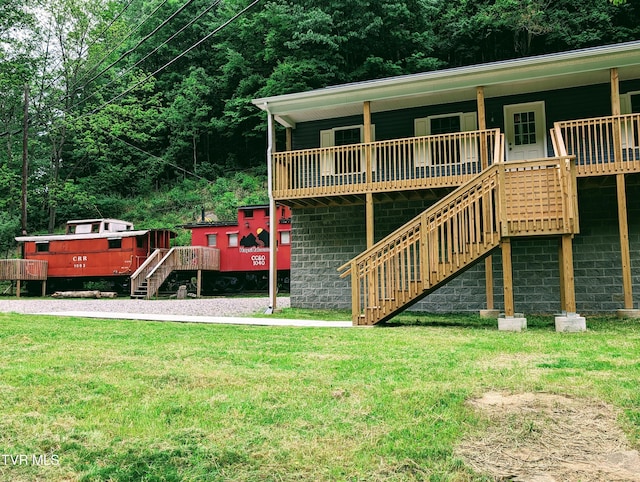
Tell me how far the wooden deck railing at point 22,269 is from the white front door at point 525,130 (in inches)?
876

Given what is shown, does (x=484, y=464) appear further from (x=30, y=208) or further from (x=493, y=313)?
(x=30, y=208)

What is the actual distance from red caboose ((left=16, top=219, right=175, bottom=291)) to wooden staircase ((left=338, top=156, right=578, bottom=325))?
1718 cm

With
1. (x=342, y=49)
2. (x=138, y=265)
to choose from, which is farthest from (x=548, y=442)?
(x=342, y=49)

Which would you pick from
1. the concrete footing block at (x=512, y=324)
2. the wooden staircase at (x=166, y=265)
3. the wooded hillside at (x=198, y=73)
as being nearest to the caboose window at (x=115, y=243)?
the wooden staircase at (x=166, y=265)

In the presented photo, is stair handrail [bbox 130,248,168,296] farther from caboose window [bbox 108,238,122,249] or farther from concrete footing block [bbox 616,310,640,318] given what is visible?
concrete footing block [bbox 616,310,640,318]

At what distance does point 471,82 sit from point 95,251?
63.7 ft

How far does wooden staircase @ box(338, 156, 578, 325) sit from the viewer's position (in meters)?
9.43

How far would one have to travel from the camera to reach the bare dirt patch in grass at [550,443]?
3.04 meters

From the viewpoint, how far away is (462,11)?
3619cm

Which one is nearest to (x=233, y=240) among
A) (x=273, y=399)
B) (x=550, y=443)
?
(x=273, y=399)

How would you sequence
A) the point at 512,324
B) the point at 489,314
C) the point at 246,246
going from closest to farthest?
the point at 512,324 → the point at 489,314 → the point at 246,246

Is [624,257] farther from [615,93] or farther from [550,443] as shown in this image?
[550,443]

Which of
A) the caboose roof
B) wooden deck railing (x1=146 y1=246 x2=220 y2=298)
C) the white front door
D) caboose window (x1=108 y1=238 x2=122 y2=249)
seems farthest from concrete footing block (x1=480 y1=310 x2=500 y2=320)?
caboose window (x1=108 y1=238 x2=122 y2=249)

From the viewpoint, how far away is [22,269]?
26078 mm
